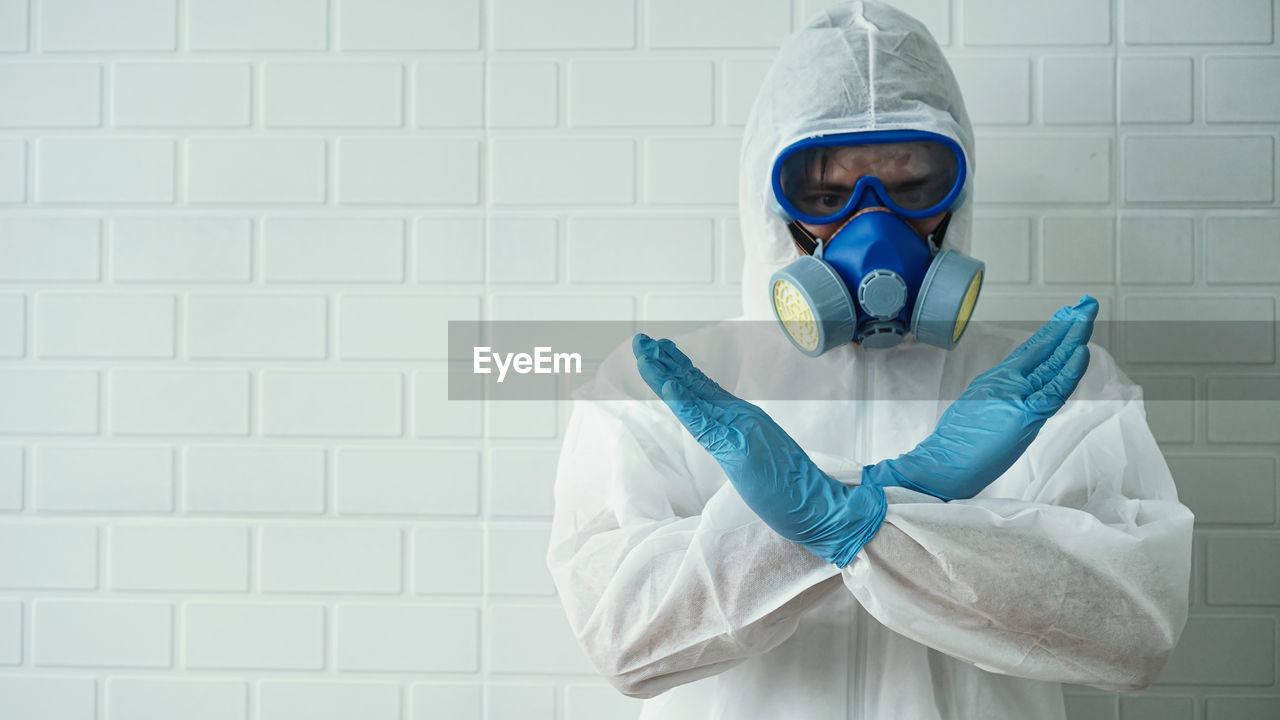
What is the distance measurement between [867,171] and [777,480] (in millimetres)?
472

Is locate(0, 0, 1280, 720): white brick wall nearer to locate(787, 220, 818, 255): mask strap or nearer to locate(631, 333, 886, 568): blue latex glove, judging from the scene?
locate(787, 220, 818, 255): mask strap

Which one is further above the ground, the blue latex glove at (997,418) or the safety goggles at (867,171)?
the safety goggles at (867,171)

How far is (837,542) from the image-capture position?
99 cm

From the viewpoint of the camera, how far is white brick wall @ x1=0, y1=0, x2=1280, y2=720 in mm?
1639

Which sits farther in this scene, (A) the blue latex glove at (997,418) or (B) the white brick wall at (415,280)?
(B) the white brick wall at (415,280)

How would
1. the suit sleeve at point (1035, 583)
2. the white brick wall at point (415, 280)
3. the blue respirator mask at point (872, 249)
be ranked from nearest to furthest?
1. the suit sleeve at point (1035, 583)
2. the blue respirator mask at point (872, 249)
3. the white brick wall at point (415, 280)

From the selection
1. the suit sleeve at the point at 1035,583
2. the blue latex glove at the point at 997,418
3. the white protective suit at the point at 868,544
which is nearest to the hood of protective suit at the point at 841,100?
the white protective suit at the point at 868,544

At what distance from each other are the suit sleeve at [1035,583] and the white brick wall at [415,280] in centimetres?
68

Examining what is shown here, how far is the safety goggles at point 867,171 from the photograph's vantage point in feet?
3.94

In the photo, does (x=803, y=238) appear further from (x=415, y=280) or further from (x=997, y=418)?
(x=415, y=280)

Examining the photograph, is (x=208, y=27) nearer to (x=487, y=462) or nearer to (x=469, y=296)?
(x=469, y=296)

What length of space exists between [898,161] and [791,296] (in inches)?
9.6

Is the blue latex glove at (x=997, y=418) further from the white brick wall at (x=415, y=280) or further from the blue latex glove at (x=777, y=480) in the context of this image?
the white brick wall at (x=415, y=280)

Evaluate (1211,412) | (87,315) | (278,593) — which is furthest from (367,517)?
(1211,412)
